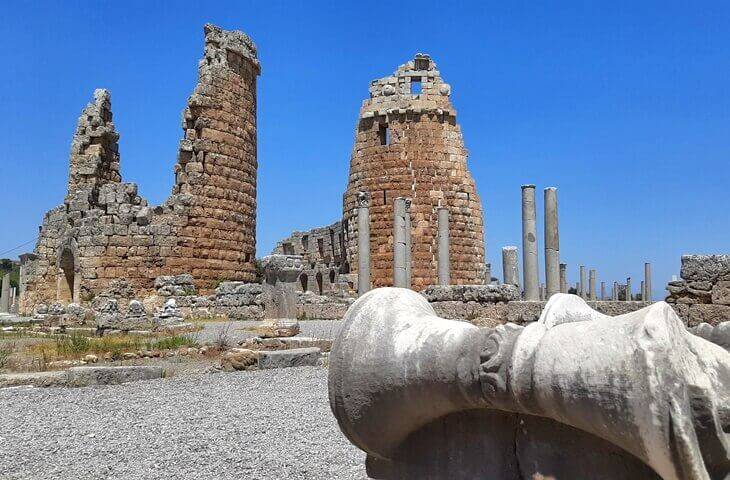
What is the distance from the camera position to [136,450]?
13.8 ft

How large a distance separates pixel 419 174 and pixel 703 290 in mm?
14421

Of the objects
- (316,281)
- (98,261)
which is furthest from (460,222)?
(98,261)

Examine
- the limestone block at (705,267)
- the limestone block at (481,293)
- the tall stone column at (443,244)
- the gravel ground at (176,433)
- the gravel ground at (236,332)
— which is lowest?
the gravel ground at (176,433)

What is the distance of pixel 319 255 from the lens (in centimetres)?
3328

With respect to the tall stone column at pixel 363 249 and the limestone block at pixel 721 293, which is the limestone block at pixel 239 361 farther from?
the tall stone column at pixel 363 249

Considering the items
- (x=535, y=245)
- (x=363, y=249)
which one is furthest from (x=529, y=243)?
(x=363, y=249)

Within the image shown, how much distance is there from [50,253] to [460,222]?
13.4 metres

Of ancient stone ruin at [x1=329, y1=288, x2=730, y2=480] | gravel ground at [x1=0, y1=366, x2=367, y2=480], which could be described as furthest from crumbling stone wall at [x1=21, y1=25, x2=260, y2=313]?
ancient stone ruin at [x1=329, y1=288, x2=730, y2=480]

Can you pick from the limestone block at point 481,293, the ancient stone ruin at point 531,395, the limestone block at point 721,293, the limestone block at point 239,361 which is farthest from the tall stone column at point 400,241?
the ancient stone ruin at point 531,395

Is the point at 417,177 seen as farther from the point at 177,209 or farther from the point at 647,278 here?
the point at 647,278

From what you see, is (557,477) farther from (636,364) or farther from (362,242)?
(362,242)

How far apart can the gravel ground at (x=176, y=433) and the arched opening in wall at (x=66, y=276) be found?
13.1m

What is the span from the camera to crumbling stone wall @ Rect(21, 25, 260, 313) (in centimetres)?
1734

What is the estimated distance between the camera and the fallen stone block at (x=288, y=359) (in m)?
8.16
